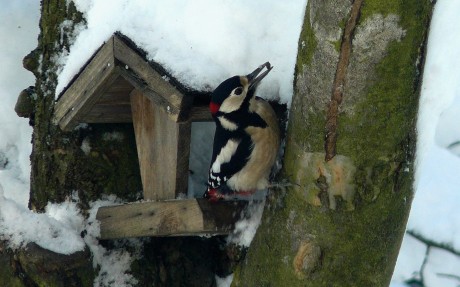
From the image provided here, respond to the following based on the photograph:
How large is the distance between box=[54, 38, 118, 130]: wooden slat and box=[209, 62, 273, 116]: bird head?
1.45 feet

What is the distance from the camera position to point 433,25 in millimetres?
2219

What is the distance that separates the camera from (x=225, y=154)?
9.65 ft

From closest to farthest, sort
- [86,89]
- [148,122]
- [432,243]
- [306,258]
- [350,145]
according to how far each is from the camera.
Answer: [350,145], [306,258], [86,89], [148,122], [432,243]

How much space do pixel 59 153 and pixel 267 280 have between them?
124 cm

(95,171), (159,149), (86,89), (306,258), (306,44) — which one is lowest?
(306,258)

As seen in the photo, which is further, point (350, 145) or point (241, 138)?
point (241, 138)

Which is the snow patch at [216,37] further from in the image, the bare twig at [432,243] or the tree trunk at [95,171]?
the bare twig at [432,243]

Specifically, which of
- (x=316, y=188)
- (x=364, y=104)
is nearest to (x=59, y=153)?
(x=316, y=188)

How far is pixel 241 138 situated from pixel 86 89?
0.65 meters

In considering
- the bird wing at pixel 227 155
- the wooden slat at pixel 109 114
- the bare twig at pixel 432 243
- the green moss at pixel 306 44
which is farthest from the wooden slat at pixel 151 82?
the bare twig at pixel 432 243

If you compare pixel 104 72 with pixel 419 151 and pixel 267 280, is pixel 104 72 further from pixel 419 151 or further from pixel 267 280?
pixel 419 151

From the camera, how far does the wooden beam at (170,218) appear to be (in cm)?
293

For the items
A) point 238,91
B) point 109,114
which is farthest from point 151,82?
point 109,114

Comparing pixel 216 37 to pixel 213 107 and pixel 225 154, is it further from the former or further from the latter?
pixel 225 154
